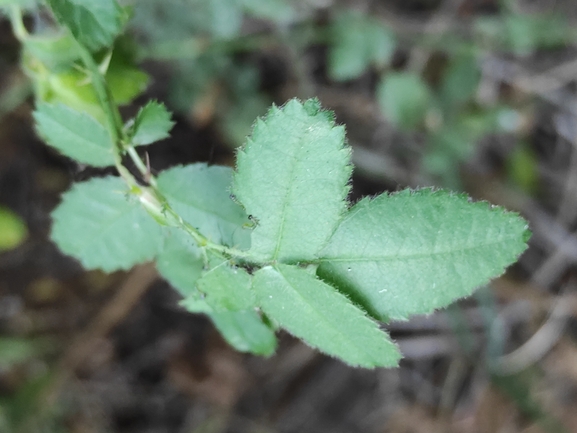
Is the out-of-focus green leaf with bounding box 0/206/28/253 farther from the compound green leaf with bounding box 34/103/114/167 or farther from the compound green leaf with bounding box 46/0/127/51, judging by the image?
the compound green leaf with bounding box 46/0/127/51

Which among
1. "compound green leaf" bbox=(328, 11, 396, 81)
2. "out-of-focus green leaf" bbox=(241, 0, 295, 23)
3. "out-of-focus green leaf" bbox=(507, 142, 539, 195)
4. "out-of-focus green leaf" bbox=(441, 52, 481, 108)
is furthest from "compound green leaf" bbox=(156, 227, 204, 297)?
"out-of-focus green leaf" bbox=(507, 142, 539, 195)

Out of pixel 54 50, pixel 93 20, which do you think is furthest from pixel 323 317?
pixel 54 50

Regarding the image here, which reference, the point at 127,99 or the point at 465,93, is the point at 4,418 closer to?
the point at 127,99

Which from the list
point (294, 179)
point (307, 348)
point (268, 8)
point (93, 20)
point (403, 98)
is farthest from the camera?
point (307, 348)

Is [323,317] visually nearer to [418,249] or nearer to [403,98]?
[418,249]

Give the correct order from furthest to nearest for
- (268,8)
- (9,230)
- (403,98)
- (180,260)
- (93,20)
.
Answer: (403,98)
(9,230)
(268,8)
(180,260)
(93,20)

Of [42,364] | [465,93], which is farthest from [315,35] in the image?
[42,364]

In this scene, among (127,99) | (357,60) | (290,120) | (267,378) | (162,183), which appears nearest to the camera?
(290,120)
